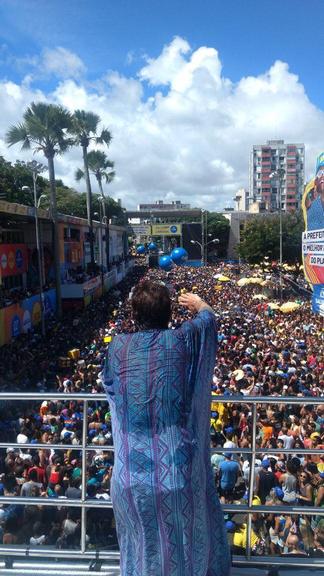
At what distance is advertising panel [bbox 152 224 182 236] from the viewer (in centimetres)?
6525

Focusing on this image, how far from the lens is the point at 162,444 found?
1724 mm

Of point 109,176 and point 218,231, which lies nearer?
point 109,176

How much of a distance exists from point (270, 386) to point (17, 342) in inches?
419

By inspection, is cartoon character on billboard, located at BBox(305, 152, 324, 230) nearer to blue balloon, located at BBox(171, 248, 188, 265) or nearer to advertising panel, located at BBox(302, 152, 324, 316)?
advertising panel, located at BBox(302, 152, 324, 316)

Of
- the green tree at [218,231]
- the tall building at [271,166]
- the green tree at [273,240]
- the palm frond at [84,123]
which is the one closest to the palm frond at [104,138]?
the palm frond at [84,123]

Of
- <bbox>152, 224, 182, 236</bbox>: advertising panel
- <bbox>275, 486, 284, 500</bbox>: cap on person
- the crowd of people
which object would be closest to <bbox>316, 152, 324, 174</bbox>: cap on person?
the crowd of people

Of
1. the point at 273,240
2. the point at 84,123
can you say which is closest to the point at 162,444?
the point at 84,123

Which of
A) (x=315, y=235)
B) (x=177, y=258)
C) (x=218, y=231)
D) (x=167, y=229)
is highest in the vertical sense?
(x=167, y=229)

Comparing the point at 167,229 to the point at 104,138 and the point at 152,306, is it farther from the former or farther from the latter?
the point at 152,306

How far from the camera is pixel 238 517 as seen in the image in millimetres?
3314

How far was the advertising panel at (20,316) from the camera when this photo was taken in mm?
17594

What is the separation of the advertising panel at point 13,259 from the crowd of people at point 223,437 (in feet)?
15.9

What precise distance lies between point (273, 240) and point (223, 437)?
1244 inches

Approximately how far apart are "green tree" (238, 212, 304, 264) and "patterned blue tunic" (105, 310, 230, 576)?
33.5 metres
